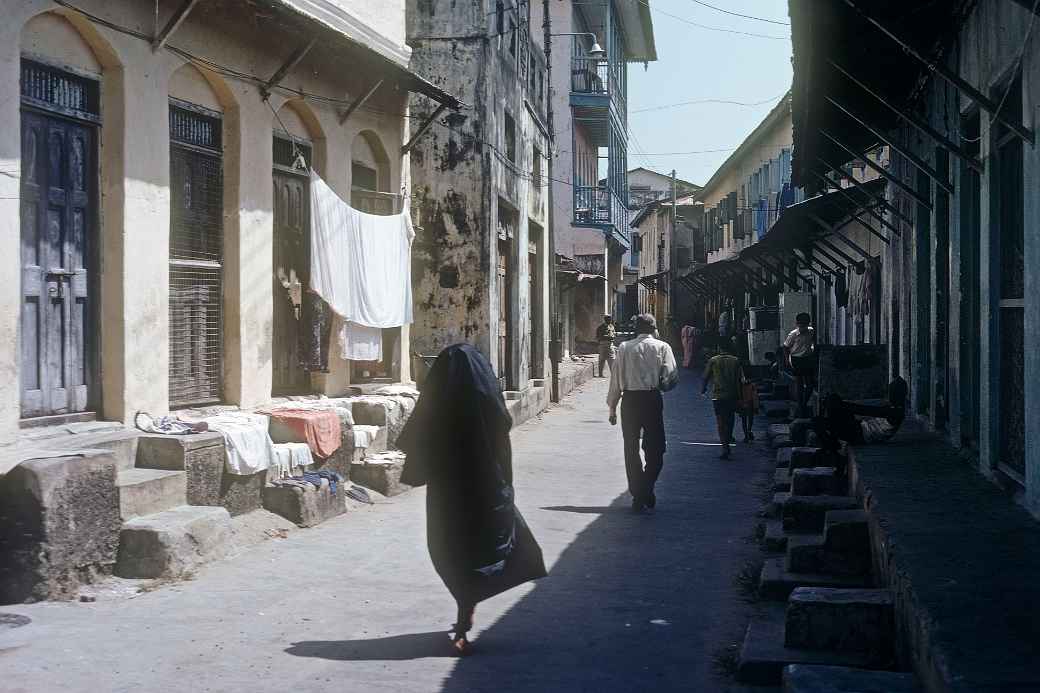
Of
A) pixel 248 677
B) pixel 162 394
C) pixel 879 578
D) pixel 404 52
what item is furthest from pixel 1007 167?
pixel 404 52

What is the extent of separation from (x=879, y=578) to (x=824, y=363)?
548 cm

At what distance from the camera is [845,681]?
412 cm

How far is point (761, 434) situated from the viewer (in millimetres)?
17172

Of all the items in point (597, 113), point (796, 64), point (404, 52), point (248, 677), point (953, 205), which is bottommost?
point (248, 677)

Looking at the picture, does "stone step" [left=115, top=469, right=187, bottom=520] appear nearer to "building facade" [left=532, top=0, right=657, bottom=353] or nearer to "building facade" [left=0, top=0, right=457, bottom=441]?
"building facade" [left=0, top=0, right=457, bottom=441]

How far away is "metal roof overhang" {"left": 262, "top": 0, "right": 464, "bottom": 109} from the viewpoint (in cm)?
940

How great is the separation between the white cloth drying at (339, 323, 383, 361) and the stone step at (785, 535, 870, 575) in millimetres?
6342

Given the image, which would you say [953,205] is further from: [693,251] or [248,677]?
[693,251]

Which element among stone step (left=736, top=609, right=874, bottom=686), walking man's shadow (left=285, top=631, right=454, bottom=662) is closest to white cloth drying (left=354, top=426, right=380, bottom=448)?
walking man's shadow (left=285, top=631, right=454, bottom=662)

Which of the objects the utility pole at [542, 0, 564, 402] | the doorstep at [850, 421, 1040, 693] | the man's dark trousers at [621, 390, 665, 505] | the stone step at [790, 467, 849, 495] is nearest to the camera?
the doorstep at [850, 421, 1040, 693]

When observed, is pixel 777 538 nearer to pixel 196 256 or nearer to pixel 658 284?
pixel 196 256

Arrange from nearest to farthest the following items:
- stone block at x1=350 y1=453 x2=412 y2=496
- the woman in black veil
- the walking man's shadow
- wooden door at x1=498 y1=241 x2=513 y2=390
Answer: the walking man's shadow < the woman in black veil < stone block at x1=350 y1=453 x2=412 y2=496 < wooden door at x1=498 y1=241 x2=513 y2=390

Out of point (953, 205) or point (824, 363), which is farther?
point (824, 363)

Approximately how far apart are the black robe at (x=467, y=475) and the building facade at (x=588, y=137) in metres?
23.7
